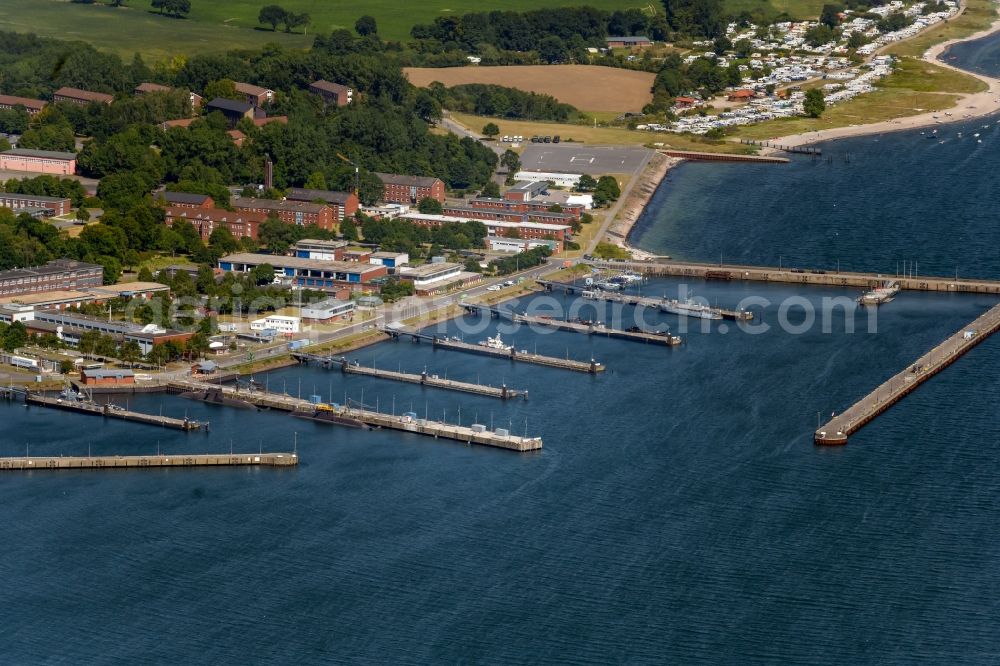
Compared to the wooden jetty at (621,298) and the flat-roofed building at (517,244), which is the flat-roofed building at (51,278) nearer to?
the wooden jetty at (621,298)

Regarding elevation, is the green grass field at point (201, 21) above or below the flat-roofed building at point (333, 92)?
above

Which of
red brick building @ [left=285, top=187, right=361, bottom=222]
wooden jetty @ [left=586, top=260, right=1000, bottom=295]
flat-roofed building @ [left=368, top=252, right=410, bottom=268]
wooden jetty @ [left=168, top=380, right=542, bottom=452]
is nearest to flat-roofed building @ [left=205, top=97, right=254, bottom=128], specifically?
red brick building @ [left=285, top=187, right=361, bottom=222]

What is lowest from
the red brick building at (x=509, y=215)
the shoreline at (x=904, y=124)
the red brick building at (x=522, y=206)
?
the red brick building at (x=509, y=215)

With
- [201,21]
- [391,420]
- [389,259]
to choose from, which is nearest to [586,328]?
[389,259]

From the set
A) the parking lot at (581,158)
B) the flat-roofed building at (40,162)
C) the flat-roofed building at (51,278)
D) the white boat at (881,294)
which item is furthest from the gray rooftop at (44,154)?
the white boat at (881,294)

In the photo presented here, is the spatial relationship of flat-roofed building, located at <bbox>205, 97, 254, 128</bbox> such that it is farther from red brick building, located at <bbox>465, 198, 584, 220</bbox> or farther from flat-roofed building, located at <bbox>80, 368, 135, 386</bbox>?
flat-roofed building, located at <bbox>80, 368, 135, 386</bbox>

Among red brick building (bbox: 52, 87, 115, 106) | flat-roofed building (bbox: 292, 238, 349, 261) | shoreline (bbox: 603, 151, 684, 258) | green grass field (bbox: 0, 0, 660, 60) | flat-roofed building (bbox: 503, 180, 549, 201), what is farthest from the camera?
green grass field (bbox: 0, 0, 660, 60)

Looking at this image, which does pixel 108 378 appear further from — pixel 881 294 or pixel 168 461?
pixel 881 294
